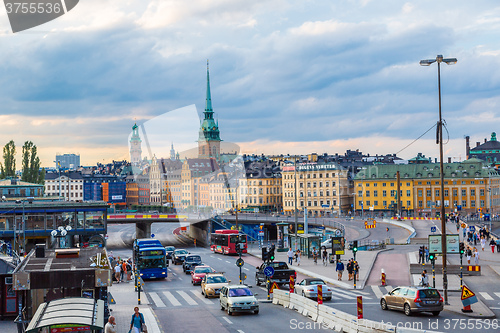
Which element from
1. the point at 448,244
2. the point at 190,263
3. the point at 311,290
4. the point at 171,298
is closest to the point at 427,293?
the point at 311,290

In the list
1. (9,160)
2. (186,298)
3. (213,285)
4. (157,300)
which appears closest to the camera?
(157,300)

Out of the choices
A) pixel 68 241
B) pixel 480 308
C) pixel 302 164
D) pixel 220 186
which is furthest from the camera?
pixel 220 186

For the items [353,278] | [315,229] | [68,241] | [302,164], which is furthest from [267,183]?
[353,278]

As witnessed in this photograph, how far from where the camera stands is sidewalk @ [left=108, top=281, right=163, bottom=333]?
2723 cm

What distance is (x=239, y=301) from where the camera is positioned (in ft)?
101

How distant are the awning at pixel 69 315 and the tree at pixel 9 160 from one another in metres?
103

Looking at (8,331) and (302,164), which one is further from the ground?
(302,164)

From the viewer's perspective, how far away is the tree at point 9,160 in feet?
381

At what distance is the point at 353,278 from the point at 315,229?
74.5 meters

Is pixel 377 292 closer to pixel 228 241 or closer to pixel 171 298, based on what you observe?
pixel 171 298

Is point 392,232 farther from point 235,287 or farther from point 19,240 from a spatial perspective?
point 235,287

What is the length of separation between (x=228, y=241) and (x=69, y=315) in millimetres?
54992

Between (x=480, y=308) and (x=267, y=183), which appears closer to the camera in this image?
(x=480, y=308)

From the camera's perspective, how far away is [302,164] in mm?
176125
